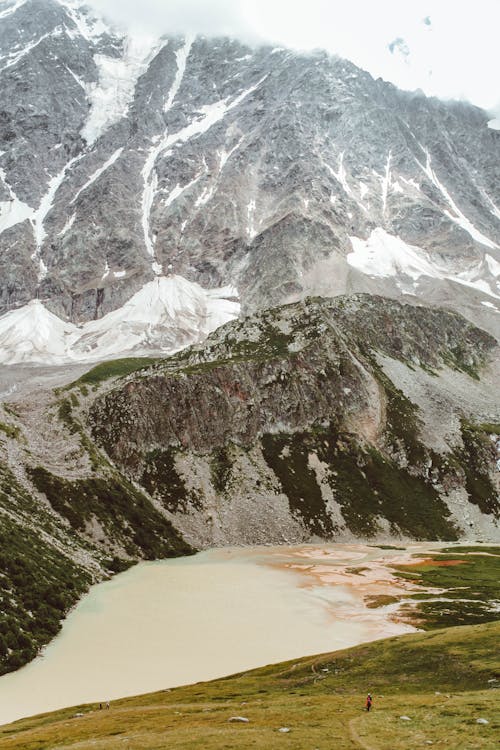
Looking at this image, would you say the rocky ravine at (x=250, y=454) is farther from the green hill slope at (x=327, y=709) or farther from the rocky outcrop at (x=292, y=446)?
the green hill slope at (x=327, y=709)

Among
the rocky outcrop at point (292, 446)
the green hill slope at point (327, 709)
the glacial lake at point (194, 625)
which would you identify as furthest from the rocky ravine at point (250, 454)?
the green hill slope at point (327, 709)

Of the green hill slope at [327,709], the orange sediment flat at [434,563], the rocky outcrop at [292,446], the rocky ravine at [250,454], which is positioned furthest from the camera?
A: the rocky outcrop at [292,446]

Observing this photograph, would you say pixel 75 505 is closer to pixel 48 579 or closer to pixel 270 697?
pixel 48 579

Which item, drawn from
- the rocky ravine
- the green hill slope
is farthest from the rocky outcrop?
the green hill slope

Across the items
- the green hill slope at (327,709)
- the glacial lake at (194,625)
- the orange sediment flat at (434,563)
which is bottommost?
the orange sediment flat at (434,563)

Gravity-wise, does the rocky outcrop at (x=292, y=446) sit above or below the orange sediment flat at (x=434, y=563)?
above

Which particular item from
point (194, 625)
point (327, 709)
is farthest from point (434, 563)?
point (327, 709)

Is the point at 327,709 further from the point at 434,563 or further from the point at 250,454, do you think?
the point at 250,454
